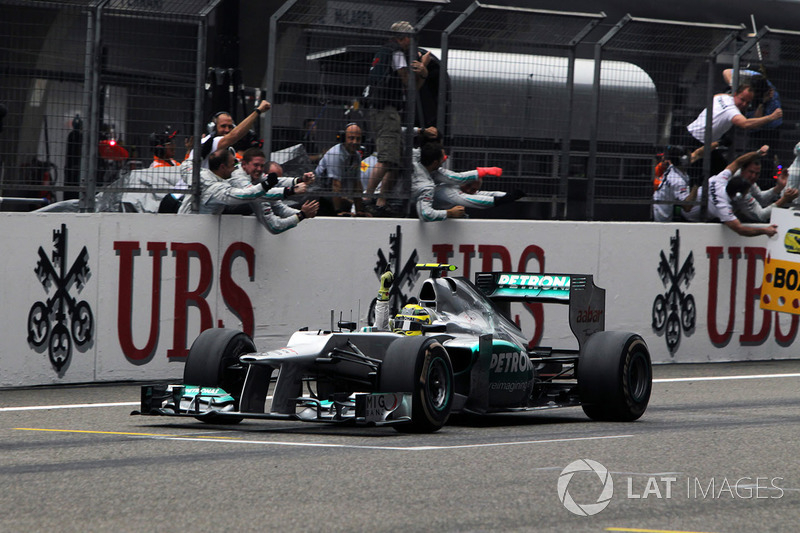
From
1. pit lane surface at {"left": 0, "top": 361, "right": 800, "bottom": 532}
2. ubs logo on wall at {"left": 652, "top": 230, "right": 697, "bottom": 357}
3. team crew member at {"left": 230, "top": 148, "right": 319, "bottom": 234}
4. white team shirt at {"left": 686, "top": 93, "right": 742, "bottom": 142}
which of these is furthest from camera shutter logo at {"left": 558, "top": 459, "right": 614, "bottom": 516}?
white team shirt at {"left": 686, "top": 93, "right": 742, "bottom": 142}

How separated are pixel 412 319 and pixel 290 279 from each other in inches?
127

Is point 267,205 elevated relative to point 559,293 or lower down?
elevated

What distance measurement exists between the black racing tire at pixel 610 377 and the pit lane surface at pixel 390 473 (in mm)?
153

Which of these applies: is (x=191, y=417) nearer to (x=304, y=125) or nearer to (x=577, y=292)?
(x=577, y=292)

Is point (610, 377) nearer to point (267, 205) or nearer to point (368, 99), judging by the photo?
point (267, 205)

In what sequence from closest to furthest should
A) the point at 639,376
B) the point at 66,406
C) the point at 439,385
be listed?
the point at 439,385 < the point at 639,376 < the point at 66,406

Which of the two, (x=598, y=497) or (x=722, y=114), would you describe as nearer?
(x=598, y=497)

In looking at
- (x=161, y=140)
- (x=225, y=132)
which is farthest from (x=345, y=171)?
(x=161, y=140)

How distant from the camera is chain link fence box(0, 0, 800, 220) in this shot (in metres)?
11.3

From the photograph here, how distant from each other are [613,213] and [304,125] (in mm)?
3772

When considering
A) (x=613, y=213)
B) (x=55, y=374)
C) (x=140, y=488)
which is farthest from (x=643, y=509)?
(x=613, y=213)

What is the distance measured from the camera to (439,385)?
8508 millimetres

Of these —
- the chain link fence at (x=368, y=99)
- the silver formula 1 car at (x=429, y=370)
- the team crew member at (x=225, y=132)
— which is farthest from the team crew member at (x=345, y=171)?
the silver formula 1 car at (x=429, y=370)

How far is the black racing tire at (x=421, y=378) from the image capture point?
8.17m
